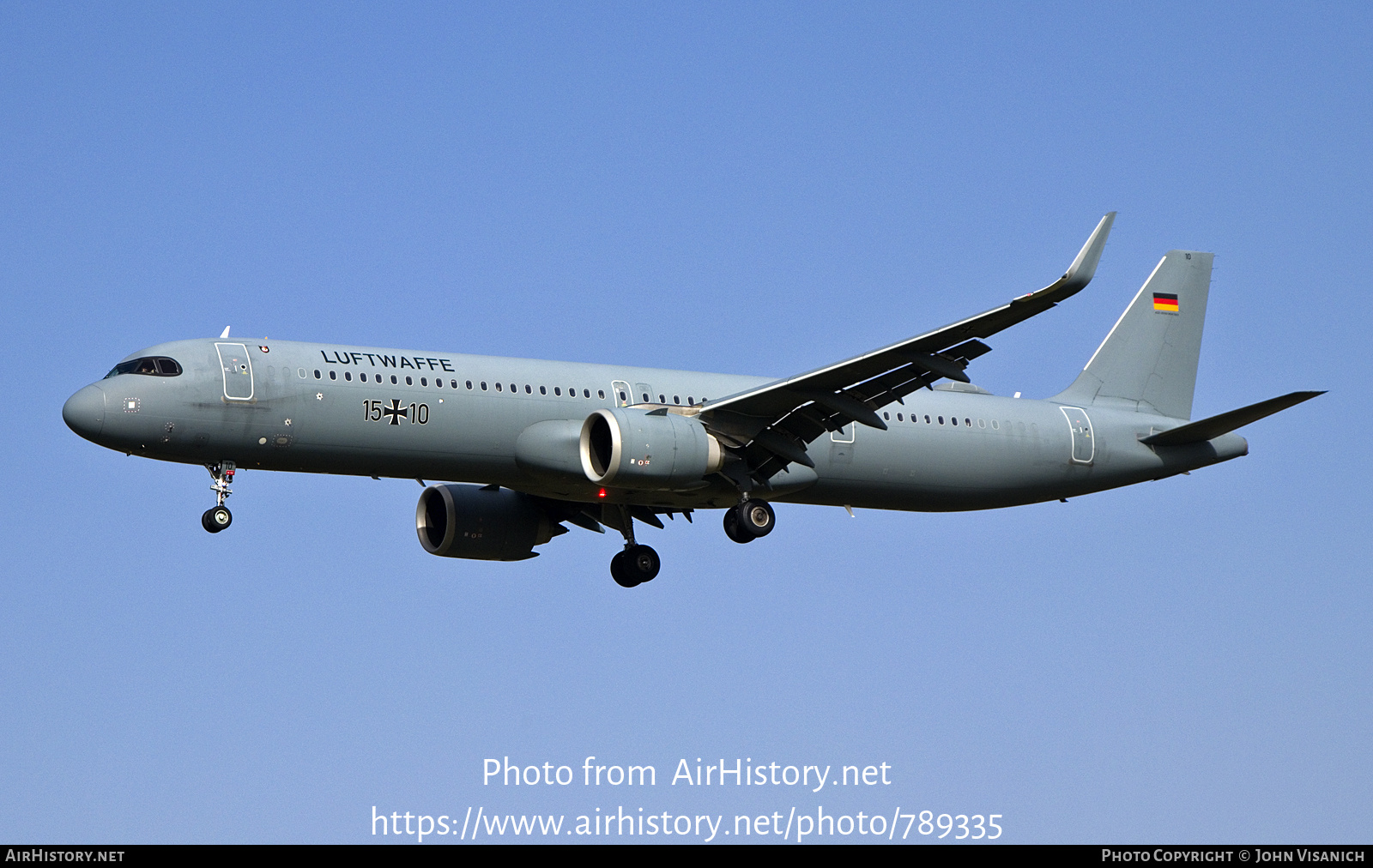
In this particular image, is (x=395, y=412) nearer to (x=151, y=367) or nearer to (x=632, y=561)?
(x=151, y=367)

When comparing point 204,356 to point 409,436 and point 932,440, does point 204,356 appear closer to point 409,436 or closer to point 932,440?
point 409,436

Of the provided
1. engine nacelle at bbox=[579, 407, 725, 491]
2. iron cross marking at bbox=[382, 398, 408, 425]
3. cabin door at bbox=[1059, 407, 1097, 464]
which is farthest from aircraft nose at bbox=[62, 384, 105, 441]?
cabin door at bbox=[1059, 407, 1097, 464]

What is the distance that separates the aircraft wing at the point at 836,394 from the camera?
112 feet

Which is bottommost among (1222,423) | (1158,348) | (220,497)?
(220,497)

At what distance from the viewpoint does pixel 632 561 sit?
42.2 meters

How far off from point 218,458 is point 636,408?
8.55m

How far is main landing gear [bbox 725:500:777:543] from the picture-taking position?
38.4 m

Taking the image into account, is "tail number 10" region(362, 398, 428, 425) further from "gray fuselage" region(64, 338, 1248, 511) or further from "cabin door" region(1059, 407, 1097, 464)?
"cabin door" region(1059, 407, 1097, 464)

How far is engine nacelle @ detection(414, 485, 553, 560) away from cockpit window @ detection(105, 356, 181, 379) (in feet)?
28.3

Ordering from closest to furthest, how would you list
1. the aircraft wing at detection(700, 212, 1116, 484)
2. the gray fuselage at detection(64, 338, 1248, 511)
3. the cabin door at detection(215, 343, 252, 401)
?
1. the aircraft wing at detection(700, 212, 1116, 484)
2. the gray fuselage at detection(64, 338, 1248, 511)
3. the cabin door at detection(215, 343, 252, 401)

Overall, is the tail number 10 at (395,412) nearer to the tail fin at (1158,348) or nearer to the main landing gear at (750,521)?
the main landing gear at (750,521)

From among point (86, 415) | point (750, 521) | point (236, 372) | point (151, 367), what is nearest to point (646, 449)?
point (750, 521)

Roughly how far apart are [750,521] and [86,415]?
13587 millimetres
